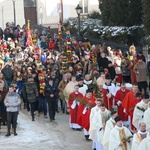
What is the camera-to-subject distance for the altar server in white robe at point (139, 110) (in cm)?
1584

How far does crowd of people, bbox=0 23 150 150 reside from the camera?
14.7m

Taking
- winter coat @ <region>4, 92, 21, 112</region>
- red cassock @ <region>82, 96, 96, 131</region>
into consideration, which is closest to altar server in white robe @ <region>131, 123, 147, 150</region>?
red cassock @ <region>82, 96, 96, 131</region>

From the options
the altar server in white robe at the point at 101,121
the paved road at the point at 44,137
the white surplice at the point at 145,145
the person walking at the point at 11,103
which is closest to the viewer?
the white surplice at the point at 145,145

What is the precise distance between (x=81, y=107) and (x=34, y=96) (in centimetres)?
283

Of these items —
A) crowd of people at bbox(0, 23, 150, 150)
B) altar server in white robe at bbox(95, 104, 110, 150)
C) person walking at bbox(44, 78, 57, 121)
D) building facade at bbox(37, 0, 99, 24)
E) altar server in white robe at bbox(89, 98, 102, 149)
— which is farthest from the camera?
building facade at bbox(37, 0, 99, 24)

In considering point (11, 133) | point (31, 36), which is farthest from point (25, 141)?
point (31, 36)

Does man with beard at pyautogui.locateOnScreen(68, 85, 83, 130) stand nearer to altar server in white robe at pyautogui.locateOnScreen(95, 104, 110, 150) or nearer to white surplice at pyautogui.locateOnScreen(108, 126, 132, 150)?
altar server in white robe at pyautogui.locateOnScreen(95, 104, 110, 150)

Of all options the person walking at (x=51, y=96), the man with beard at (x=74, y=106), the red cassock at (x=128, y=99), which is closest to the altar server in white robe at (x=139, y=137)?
the red cassock at (x=128, y=99)

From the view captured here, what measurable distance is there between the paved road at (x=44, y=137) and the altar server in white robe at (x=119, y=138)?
8.33ft

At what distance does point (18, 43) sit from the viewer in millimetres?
32438

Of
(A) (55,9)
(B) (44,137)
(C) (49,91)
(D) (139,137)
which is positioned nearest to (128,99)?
(B) (44,137)

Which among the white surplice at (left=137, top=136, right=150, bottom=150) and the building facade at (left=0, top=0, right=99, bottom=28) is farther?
the building facade at (left=0, top=0, right=99, bottom=28)

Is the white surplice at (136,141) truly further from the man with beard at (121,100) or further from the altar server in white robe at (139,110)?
the man with beard at (121,100)

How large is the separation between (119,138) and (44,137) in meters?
4.29
